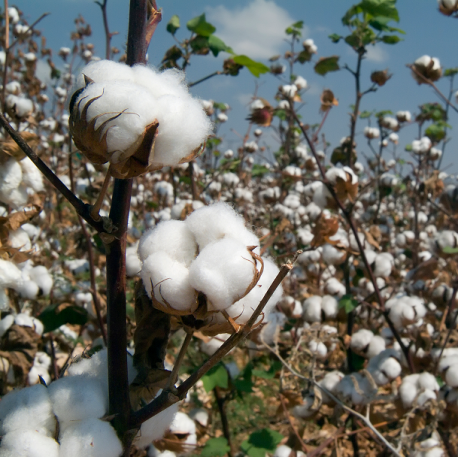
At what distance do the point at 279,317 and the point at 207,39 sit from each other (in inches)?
50.7

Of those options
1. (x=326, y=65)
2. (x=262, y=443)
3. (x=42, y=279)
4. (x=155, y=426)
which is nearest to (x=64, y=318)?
(x=42, y=279)

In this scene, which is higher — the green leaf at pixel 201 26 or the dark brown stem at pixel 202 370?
the green leaf at pixel 201 26

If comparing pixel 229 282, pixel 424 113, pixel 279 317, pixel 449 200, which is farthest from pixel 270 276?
pixel 424 113

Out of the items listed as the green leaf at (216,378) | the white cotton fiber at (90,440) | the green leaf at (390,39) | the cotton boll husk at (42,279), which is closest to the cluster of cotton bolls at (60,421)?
the white cotton fiber at (90,440)

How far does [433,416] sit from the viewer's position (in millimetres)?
1536

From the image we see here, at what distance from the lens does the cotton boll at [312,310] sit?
1990mm

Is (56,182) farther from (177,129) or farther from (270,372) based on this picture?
(270,372)

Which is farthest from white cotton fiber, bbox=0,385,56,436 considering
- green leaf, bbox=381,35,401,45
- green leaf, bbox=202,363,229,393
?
green leaf, bbox=381,35,401,45

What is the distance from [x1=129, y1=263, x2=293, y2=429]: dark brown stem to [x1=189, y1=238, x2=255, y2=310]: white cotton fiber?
33mm

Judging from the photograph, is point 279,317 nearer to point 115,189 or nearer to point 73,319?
point 73,319

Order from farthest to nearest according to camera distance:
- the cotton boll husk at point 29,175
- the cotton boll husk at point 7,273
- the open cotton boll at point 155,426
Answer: the cotton boll husk at point 29,175, the cotton boll husk at point 7,273, the open cotton boll at point 155,426

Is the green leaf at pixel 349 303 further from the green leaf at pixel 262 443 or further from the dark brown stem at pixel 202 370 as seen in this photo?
the dark brown stem at pixel 202 370

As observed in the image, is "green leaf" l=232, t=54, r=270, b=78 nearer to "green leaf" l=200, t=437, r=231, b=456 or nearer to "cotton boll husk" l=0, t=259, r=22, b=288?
"cotton boll husk" l=0, t=259, r=22, b=288

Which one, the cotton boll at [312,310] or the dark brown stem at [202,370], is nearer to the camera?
the dark brown stem at [202,370]
